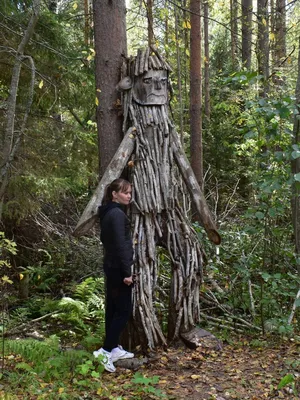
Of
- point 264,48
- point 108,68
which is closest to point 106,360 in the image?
point 108,68

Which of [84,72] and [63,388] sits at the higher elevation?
[84,72]

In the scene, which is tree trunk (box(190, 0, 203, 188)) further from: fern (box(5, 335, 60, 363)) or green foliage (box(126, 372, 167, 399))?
green foliage (box(126, 372, 167, 399))

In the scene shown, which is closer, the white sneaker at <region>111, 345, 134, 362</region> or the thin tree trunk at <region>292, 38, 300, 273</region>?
the white sneaker at <region>111, 345, 134, 362</region>

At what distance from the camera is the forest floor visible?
3.50 meters

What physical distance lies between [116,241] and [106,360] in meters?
1.16

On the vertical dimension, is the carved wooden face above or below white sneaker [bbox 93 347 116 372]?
above

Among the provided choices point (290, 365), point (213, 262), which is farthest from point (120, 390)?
point (213, 262)

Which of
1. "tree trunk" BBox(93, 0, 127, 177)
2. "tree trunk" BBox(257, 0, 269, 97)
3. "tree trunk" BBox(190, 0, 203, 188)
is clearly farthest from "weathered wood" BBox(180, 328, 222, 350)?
"tree trunk" BBox(190, 0, 203, 188)

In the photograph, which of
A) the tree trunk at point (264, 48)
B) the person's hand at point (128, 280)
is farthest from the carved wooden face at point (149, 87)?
the person's hand at point (128, 280)

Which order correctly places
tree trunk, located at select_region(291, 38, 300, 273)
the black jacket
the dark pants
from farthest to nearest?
tree trunk, located at select_region(291, 38, 300, 273)
the dark pants
the black jacket

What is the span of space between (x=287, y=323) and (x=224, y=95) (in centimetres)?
1187

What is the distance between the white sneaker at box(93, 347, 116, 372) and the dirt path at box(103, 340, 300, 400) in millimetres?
96

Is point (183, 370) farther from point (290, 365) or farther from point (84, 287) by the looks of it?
point (84, 287)

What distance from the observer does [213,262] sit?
6922 millimetres
